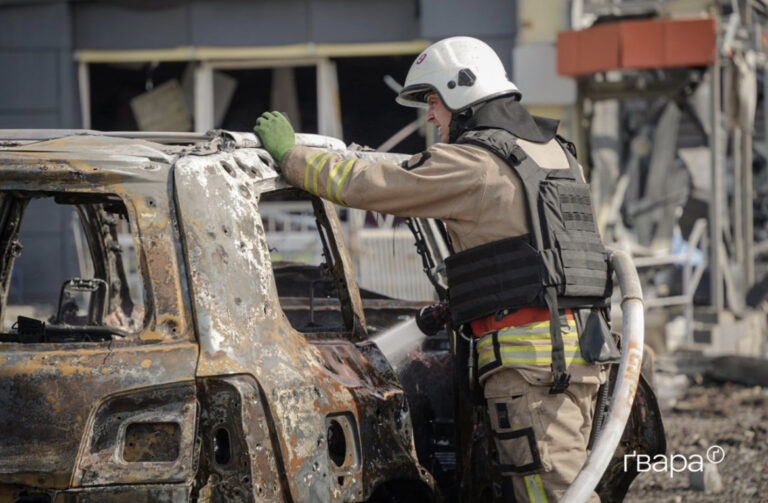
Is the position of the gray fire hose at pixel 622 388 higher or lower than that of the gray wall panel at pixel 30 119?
lower

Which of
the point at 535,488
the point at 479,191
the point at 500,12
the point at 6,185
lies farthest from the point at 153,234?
the point at 500,12

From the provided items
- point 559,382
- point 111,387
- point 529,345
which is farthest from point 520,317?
point 111,387

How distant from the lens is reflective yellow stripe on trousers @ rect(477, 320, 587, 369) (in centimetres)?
346

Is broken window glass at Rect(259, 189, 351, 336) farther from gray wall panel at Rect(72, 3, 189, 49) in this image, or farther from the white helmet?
gray wall panel at Rect(72, 3, 189, 49)

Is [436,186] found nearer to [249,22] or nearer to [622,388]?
[622,388]

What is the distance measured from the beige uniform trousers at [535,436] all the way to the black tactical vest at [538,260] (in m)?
0.08

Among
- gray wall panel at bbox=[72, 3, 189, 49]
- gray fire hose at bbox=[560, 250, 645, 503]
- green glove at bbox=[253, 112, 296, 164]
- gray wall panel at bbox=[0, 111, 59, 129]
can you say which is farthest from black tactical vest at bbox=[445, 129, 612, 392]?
gray wall panel at bbox=[0, 111, 59, 129]

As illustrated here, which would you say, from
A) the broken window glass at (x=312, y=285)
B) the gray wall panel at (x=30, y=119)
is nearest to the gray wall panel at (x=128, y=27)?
the gray wall panel at (x=30, y=119)

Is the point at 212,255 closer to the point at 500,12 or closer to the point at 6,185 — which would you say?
the point at 6,185

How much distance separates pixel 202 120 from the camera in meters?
13.0

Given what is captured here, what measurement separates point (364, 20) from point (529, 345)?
9.32 metres

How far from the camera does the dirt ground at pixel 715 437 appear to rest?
5832 mm

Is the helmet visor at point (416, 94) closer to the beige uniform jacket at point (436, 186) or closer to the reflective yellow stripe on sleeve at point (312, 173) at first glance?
the beige uniform jacket at point (436, 186)

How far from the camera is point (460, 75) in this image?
3721mm
